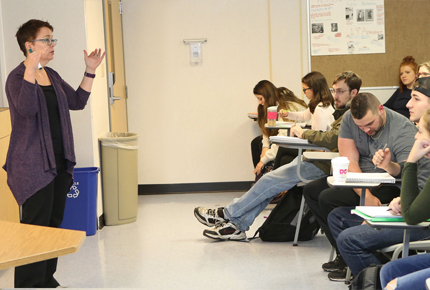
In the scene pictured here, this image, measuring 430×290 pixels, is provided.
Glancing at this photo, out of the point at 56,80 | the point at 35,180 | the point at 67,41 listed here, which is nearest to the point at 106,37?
the point at 67,41

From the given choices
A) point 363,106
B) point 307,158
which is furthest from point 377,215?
point 307,158

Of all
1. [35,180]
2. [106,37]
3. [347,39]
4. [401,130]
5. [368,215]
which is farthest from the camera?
[347,39]

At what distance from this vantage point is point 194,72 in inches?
221

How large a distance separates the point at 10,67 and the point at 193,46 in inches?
79.7

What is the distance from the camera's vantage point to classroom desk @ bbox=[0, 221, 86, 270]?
147cm

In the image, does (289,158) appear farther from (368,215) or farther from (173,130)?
(368,215)

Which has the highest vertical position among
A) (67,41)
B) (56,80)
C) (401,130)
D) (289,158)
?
(67,41)

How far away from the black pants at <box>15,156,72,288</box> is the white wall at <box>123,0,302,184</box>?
286 centimetres

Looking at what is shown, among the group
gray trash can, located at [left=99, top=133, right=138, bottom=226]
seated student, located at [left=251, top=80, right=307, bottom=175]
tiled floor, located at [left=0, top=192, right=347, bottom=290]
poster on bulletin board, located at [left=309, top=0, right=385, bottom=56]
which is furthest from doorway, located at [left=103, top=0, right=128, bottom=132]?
poster on bulletin board, located at [left=309, top=0, right=385, bottom=56]

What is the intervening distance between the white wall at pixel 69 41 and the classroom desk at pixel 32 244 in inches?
97.9

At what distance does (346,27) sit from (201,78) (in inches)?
63.8

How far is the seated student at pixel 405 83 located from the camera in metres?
5.37

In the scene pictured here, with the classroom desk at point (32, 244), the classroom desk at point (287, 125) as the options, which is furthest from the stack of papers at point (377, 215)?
the classroom desk at point (287, 125)

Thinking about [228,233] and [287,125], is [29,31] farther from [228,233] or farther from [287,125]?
[287,125]
